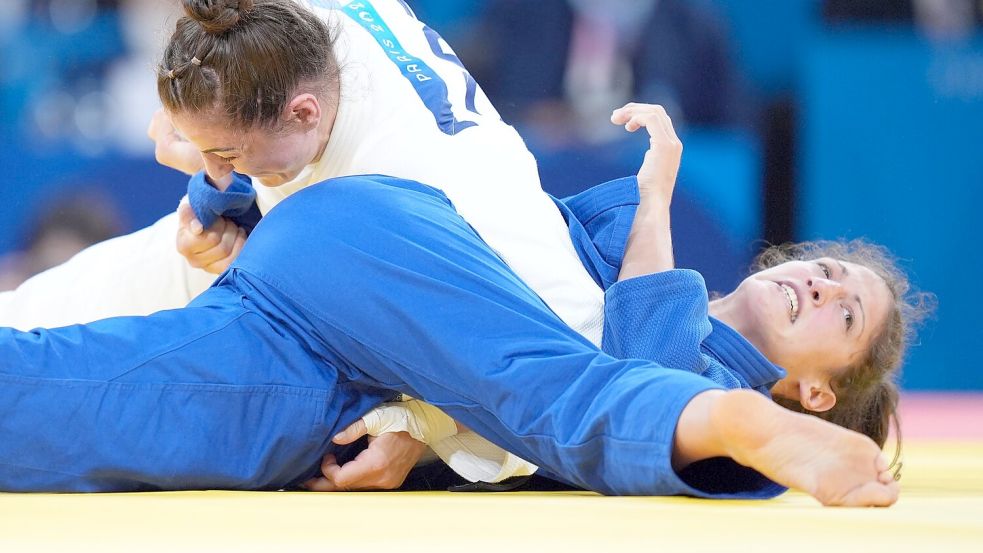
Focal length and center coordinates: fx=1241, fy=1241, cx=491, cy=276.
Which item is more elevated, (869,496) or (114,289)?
(869,496)

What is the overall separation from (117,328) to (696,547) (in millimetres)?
907

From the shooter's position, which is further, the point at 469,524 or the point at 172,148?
the point at 172,148

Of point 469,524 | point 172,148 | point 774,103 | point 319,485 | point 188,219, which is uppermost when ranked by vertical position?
point 774,103

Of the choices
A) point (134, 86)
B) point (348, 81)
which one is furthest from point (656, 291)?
point (134, 86)

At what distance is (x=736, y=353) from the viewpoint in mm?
1833

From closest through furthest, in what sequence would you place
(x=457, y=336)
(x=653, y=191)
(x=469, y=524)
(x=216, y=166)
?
(x=469, y=524) < (x=457, y=336) < (x=216, y=166) < (x=653, y=191)

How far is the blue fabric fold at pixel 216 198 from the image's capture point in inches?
84.8

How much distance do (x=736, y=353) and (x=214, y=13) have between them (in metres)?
0.90

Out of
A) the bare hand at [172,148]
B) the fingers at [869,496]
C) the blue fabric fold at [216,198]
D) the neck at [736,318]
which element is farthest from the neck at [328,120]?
the fingers at [869,496]

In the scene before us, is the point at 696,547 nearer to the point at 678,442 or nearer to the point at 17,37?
the point at 678,442

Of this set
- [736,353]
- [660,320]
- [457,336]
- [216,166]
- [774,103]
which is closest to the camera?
[457,336]

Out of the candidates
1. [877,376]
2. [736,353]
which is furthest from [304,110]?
[877,376]

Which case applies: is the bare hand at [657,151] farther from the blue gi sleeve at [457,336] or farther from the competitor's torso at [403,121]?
the blue gi sleeve at [457,336]

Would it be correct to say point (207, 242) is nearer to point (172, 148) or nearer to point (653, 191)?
point (172, 148)
